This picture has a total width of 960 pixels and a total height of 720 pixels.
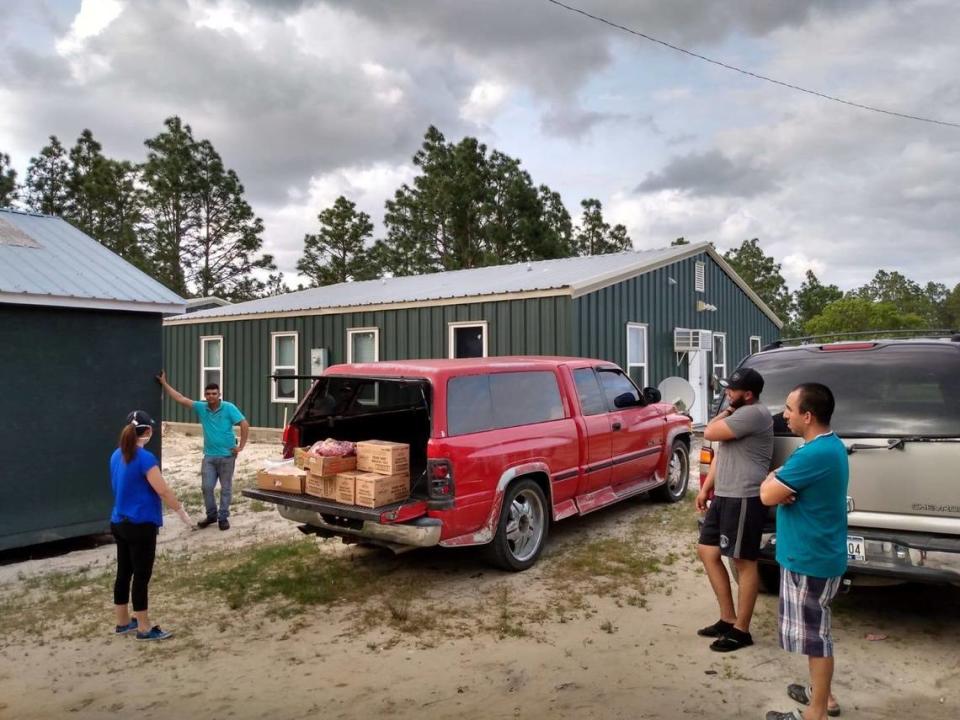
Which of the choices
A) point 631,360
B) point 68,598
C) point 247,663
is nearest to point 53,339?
point 68,598

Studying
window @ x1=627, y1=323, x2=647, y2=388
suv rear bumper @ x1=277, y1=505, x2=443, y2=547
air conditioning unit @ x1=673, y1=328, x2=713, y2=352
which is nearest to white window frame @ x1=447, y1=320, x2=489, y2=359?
window @ x1=627, y1=323, x2=647, y2=388

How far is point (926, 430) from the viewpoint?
3936 millimetres

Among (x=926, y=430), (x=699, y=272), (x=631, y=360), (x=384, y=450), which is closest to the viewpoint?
(x=926, y=430)

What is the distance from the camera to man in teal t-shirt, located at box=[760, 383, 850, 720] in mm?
3129

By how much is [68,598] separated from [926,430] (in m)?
6.35

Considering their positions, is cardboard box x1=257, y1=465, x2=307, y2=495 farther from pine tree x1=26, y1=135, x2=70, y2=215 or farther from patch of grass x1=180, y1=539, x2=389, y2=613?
pine tree x1=26, y1=135, x2=70, y2=215

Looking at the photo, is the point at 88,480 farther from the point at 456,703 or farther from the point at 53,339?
A: the point at 456,703

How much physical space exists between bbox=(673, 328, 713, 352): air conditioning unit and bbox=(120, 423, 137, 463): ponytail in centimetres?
1278

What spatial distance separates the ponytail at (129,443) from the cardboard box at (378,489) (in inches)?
63.0

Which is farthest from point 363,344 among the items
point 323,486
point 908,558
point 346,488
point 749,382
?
point 908,558

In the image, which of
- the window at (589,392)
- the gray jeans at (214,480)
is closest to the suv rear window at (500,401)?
the window at (589,392)

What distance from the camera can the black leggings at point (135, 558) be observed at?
177 inches

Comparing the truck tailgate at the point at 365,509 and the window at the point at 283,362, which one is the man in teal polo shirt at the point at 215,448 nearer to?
the truck tailgate at the point at 365,509

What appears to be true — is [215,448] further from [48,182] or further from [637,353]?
[48,182]
